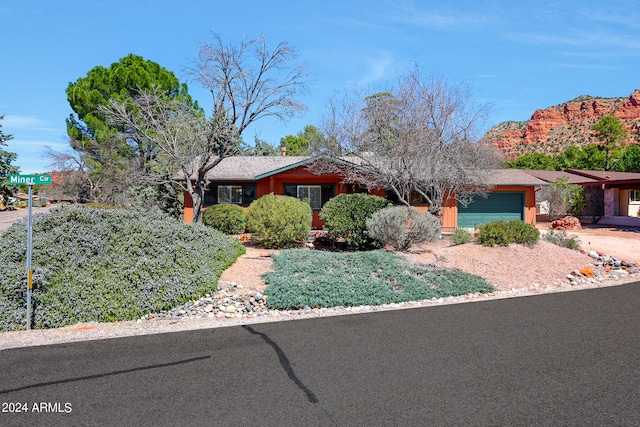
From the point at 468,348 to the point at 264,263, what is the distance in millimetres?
6473

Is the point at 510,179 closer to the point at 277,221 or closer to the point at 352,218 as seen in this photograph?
the point at 352,218

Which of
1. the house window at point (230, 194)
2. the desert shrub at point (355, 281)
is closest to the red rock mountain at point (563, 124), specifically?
the house window at point (230, 194)

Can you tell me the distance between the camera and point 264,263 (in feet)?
36.9

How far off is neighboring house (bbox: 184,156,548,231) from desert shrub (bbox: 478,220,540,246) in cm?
695

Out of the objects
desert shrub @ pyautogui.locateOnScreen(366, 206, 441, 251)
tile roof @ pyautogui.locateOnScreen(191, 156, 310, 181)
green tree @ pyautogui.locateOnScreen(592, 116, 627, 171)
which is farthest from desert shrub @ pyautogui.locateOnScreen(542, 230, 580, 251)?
green tree @ pyautogui.locateOnScreen(592, 116, 627, 171)

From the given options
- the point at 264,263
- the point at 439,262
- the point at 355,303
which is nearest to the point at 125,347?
the point at 355,303

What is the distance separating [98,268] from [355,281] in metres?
4.99

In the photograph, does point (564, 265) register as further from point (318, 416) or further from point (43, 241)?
point (43, 241)

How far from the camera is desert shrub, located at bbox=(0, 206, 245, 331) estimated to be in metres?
7.22

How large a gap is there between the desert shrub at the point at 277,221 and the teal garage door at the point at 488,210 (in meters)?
13.1

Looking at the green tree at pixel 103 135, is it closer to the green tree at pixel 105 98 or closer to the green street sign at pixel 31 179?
the green tree at pixel 105 98

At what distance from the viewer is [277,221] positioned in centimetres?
1376

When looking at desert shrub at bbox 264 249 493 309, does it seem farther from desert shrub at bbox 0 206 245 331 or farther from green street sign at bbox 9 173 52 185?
green street sign at bbox 9 173 52 185

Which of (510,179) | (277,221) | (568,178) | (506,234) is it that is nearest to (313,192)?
(277,221)
